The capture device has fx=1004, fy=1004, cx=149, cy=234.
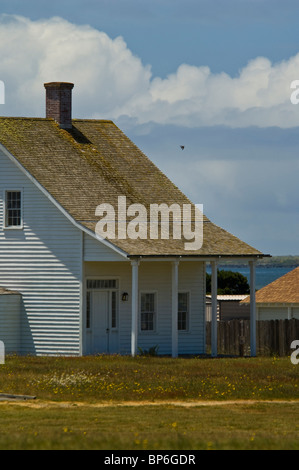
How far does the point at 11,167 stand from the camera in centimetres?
3775

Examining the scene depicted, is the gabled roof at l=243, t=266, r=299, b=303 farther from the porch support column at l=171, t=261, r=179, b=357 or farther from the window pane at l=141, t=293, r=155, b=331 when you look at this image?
the porch support column at l=171, t=261, r=179, b=357

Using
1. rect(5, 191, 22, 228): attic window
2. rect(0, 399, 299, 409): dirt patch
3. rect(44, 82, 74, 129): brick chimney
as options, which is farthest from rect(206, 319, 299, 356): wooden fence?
rect(0, 399, 299, 409): dirt patch

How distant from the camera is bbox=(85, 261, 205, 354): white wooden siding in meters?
37.8

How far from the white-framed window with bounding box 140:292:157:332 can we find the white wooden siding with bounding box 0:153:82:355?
2863 millimetres

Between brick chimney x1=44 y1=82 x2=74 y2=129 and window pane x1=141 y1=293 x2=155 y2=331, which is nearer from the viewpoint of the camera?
window pane x1=141 y1=293 x2=155 y2=331

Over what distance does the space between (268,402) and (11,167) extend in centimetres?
1556

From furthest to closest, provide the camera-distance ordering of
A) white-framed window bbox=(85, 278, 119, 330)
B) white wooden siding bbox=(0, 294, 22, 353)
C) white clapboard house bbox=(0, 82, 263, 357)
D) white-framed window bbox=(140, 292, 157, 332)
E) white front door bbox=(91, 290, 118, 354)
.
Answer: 1. white-framed window bbox=(140, 292, 157, 332)
2. white front door bbox=(91, 290, 118, 354)
3. white-framed window bbox=(85, 278, 119, 330)
4. white wooden siding bbox=(0, 294, 22, 353)
5. white clapboard house bbox=(0, 82, 263, 357)

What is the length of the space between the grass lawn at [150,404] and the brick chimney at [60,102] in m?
12.0

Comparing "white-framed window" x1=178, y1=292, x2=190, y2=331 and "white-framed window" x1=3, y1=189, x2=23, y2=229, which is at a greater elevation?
"white-framed window" x1=3, y1=189, x2=23, y2=229

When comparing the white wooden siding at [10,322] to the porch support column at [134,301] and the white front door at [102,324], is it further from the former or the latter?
the porch support column at [134,301]

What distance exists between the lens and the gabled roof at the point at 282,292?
5552 cm

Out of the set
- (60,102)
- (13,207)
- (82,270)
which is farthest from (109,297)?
(60,102)

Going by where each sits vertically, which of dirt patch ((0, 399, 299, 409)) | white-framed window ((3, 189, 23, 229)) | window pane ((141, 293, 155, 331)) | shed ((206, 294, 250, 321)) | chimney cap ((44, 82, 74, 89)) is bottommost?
dirt patch ((0, 399, 299, 409))
